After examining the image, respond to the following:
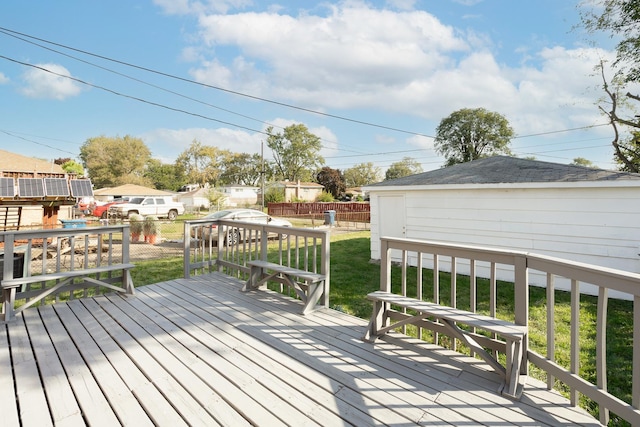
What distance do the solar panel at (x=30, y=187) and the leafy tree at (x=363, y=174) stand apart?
49190 mm

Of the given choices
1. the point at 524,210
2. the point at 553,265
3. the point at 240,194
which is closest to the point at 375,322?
the point at 553,265

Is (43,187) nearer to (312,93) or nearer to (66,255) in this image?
(66,255)

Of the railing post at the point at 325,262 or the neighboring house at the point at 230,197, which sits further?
the neighboring house at the point at 230,197

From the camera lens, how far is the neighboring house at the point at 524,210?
5773 mm

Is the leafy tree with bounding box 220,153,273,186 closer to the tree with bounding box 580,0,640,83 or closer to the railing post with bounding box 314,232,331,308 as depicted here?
the tree with bounding box 580,0,640,83

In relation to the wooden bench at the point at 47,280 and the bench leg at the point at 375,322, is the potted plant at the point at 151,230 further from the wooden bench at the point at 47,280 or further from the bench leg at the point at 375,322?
the bench leg at the point at 375,322

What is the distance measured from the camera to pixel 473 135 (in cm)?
3256

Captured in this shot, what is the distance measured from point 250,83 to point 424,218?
12402 mm

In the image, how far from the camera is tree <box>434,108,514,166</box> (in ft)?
104

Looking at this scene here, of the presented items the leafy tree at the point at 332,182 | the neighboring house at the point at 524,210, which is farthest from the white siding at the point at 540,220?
the leafy tree at the point at 332,182

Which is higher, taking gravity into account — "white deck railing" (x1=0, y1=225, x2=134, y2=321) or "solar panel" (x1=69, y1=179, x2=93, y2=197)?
"solar panel" (x1=69, y1=179, x2=93, y2=197)

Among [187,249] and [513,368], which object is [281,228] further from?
[513,368]

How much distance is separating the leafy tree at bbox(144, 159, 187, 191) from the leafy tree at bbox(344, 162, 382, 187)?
29097 millimetres

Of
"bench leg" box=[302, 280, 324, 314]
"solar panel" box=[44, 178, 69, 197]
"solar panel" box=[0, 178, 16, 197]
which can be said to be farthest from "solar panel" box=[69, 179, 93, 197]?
"bench leg" box=[302, 280, 324, 314]
